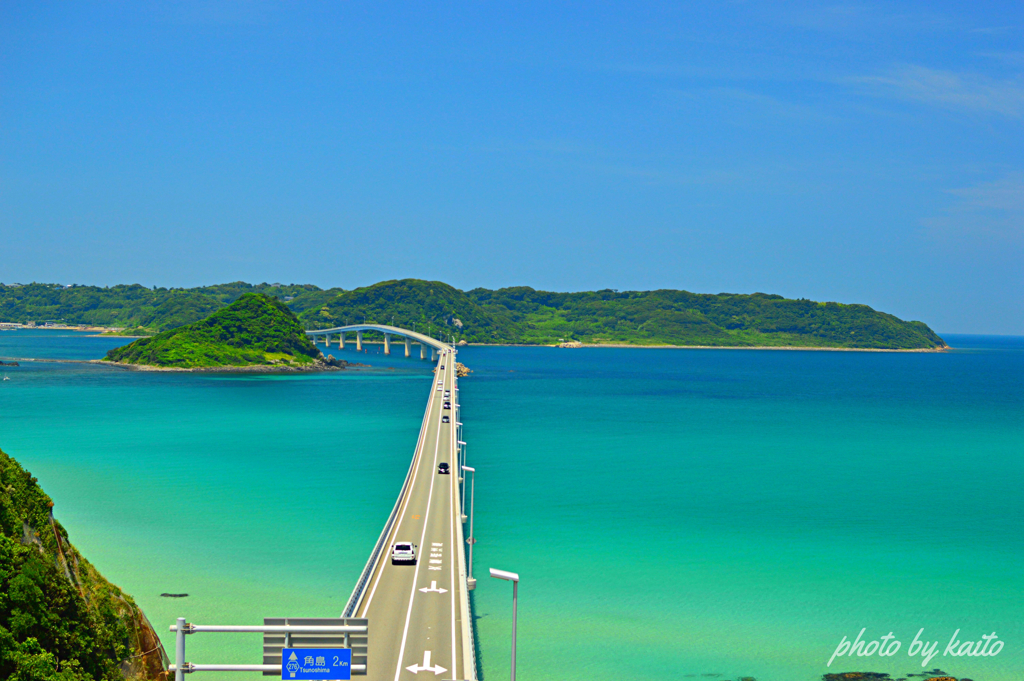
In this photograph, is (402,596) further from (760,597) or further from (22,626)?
(760,597)

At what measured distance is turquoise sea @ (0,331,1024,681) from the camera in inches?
1443

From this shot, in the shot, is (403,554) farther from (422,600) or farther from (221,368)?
(221,368)

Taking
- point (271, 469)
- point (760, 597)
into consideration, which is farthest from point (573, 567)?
point (271, 469)

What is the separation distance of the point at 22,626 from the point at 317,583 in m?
22.4

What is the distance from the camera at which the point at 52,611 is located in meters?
22.1

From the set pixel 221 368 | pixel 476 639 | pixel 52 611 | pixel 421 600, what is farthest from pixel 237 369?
pixel 52 611

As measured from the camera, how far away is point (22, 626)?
20.9 m

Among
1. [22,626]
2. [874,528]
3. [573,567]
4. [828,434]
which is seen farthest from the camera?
[828,434]

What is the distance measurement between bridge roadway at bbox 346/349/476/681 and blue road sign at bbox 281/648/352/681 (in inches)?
358

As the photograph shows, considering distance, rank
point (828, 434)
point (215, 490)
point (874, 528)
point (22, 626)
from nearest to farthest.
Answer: point (22, 626)
point (874, 528)
point (215, 490)
point (828, 434)

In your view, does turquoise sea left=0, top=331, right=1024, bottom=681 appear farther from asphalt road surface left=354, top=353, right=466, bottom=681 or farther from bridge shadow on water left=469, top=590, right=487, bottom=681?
asphalt road surface left=354, top=353, right=466, bottom=681

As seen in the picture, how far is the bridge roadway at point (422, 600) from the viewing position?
26469mm

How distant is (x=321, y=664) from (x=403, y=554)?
21133mm

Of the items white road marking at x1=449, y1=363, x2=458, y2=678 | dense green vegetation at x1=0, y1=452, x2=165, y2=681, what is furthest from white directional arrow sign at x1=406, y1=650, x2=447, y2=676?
dense green vegetation at x1=0, y1=452, x2=165, y2=681
